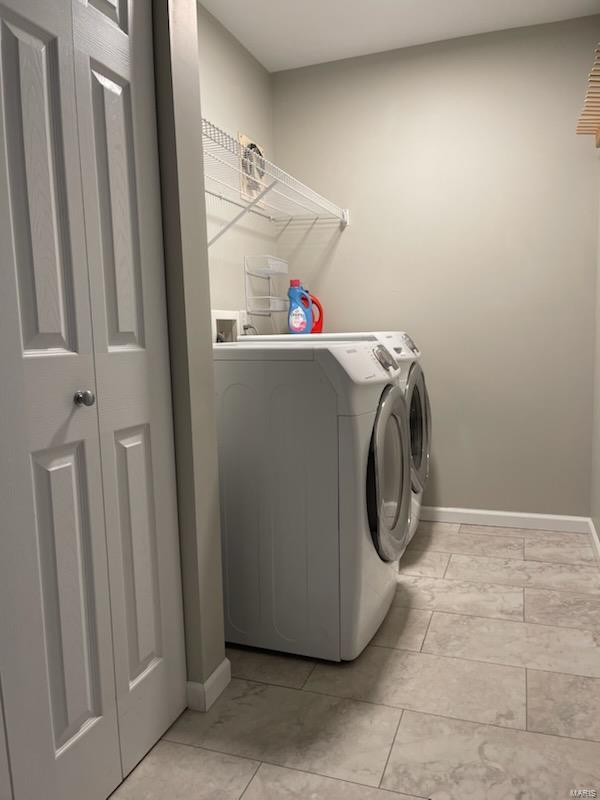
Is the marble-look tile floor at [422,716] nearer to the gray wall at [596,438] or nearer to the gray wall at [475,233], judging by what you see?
the gray wall at [596,438]

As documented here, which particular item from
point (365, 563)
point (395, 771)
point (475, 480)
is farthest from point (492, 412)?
point (395, 771)

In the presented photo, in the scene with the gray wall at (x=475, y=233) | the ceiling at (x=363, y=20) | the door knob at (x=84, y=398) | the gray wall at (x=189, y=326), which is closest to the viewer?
the door knob at (x=84, y=398)

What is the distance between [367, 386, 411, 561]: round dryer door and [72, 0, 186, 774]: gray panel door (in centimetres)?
60

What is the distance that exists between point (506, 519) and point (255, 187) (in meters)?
2.06

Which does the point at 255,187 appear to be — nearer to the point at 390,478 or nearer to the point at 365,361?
the point at 365,361

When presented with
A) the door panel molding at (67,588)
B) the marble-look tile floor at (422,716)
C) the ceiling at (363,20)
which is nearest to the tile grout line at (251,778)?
the marble-look tile floor at (422,716)

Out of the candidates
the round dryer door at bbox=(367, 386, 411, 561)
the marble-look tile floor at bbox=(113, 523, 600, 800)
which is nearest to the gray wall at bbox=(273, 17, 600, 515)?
the marble-look tile floor at bbox=(113, 523, 600, 800)

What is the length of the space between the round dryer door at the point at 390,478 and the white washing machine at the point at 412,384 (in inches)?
15.4

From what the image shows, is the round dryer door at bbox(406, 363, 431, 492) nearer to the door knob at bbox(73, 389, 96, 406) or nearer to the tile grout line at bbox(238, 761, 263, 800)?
the tile grout line at bbox(238, 761, 263, 800)

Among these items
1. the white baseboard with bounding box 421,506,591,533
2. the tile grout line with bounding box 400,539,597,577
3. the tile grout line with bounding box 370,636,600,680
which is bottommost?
the tile grout line with bounding box 400,539,597,577

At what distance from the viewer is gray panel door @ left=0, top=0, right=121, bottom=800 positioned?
1094mm

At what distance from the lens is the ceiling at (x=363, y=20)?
8.66 feet

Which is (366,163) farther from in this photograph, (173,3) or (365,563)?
(365,563)

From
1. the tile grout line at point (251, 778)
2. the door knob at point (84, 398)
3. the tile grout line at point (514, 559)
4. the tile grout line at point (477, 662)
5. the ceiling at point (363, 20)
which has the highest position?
the ceiling at point (363, 20)
